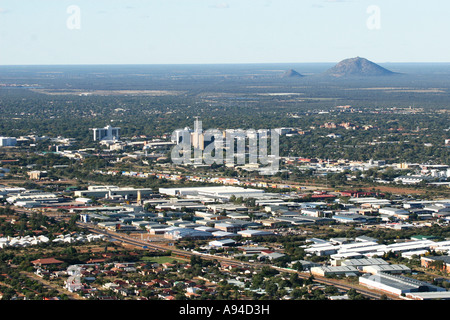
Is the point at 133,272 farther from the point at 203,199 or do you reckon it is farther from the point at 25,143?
the point at 25,143

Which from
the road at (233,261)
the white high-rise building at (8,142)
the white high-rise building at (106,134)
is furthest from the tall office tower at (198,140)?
the road at (233,261)

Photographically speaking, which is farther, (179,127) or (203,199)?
(179,127)

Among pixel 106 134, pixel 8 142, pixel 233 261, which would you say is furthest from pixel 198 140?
pixel 233 261

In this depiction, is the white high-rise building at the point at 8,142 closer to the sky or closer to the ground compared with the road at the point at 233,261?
closer to the ground

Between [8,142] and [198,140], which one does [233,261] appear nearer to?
[198,140]

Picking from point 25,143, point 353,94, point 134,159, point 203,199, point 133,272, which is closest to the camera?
point 133,272

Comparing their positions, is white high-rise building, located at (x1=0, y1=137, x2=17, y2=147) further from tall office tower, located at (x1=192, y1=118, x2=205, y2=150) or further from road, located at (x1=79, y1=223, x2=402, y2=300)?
road, located at (x1=79, y1=223, x2=402, y2=300)

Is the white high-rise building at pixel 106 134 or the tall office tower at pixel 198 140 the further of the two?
the white high-rise building at pixel 106 134

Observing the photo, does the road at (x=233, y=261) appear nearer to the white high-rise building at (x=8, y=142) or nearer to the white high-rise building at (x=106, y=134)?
the white high-rise building at (x=8, y=142)

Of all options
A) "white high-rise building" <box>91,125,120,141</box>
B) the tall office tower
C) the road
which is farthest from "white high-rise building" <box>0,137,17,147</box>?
the road
